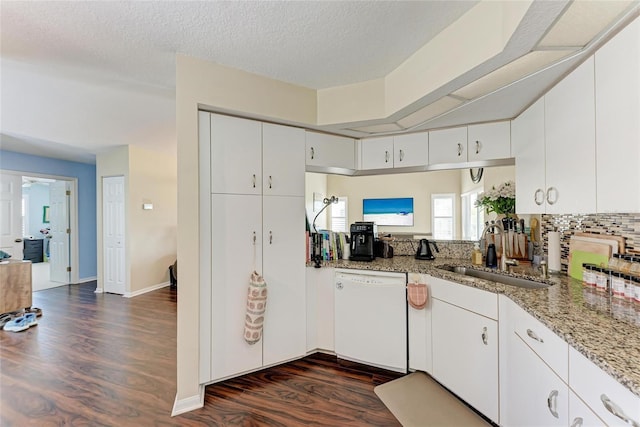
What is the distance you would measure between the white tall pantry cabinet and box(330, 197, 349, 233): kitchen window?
55 centimetres

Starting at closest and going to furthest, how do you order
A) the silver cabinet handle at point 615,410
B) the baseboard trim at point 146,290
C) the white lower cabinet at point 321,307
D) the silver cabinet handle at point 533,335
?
the silver cabinet handle at point 615,410
the silver cabinet handle at point 533,335
the white lower cabinet at point 321,307
the baseboard trim at point 146,290

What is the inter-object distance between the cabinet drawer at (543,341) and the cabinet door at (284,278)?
1.62m

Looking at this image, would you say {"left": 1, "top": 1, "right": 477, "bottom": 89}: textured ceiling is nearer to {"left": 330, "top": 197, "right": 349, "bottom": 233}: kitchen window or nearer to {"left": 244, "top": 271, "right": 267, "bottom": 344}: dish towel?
{"left": 330, "top": 197, "right": 349, "bottom": 233}: kitchen window

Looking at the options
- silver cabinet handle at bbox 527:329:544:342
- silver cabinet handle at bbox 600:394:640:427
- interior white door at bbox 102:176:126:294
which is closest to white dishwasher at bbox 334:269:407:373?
silver cabinet handle at bbox 527:329:544:342

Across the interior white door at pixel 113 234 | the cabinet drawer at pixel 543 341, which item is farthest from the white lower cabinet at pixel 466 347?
the interior white door at pixel 113 234

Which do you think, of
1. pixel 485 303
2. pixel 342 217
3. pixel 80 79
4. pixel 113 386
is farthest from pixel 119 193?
pixel 485 303

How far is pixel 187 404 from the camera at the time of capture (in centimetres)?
202

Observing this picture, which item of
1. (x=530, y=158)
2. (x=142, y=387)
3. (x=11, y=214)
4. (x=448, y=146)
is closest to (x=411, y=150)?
(x=448, y=146)

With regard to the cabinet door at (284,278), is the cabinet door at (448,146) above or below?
above

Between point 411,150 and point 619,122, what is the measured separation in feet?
5.21

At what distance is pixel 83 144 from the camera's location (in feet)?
15.3

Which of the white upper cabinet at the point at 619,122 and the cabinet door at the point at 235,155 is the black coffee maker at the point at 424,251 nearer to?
the white upper cabinet at the point at 619,122

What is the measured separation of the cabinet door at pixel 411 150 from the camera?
8.84 ft

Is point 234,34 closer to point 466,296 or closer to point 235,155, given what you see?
point 235,155
